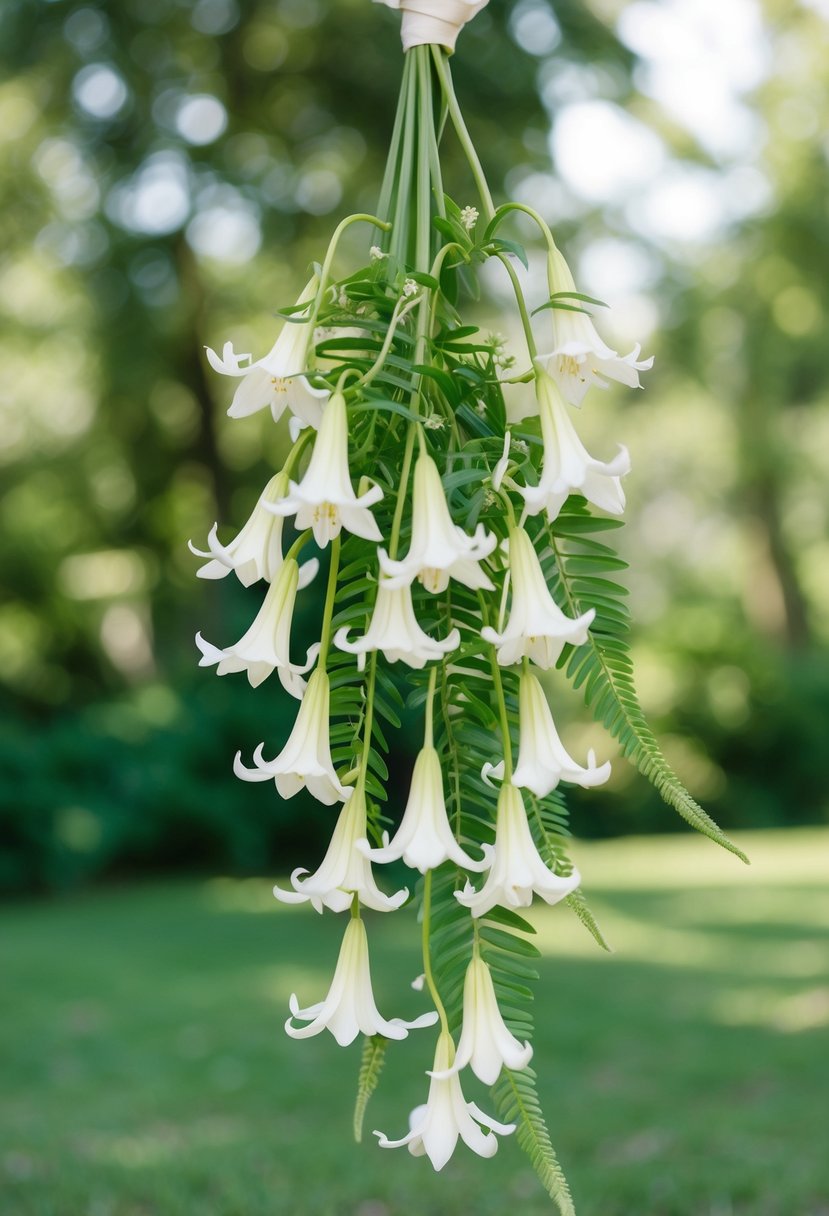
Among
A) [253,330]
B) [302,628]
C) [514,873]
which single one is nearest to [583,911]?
[514,873]

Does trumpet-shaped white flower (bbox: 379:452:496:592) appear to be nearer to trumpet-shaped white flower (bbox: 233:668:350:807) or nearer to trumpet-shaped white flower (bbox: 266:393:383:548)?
trumpet-shaped white flower (bbox: 266:393:383:548)

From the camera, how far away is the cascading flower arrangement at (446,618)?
1204mm

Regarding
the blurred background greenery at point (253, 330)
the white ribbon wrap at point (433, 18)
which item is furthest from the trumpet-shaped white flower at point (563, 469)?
the blurred background greenery at point (253, 330)

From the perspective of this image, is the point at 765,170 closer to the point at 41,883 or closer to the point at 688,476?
the point at 688,476

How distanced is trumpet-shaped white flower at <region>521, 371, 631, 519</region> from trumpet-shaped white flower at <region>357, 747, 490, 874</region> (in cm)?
28

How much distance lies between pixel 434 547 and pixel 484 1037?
1.63ft

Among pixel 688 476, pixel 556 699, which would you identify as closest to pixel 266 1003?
pixel 556 699

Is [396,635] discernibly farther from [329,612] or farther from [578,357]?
[578,357]

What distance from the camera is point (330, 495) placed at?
1.16 metres

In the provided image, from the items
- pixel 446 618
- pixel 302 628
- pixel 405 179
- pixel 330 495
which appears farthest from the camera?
pixel 302 628

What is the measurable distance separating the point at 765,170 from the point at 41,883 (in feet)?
48.3

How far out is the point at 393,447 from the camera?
139 centimetres

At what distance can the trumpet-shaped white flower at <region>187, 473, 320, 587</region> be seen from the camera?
4.12ft

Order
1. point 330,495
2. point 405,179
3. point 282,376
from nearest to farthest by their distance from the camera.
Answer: point 330,495 < point 282,376 < point 405,179
